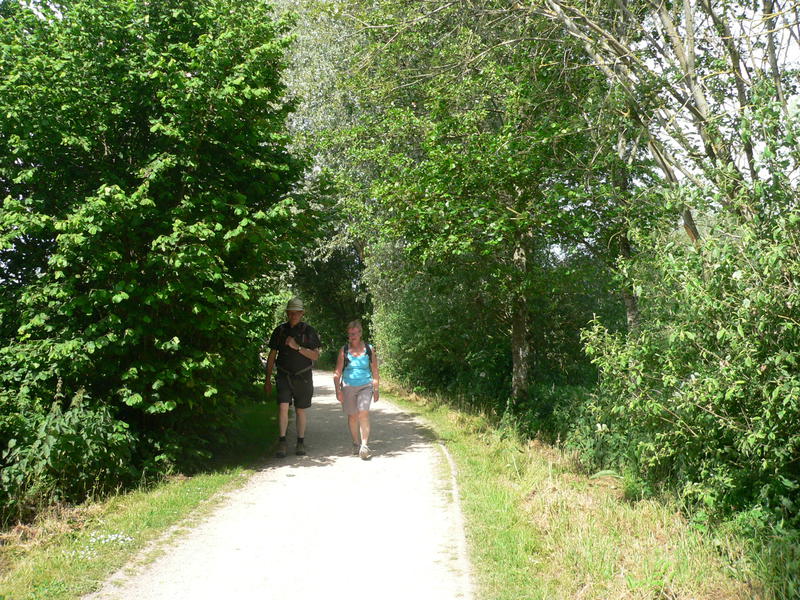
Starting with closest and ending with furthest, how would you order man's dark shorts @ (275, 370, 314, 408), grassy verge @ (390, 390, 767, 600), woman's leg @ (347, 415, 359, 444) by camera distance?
grassy verge @ (390, 390, 767, 600), man's dark shorts @ (275, 370, 314, 408), woman's leg @ (347, 415, 359, 444)

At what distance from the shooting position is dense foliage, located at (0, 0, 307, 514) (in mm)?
7809

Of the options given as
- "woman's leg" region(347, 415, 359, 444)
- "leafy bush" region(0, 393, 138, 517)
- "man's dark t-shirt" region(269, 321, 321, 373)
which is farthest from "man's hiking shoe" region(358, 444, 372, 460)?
"leafy bush" region(0, 393, 138, 517)

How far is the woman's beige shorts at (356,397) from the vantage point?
9.62m

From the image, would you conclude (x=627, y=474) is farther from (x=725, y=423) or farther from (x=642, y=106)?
(x=642, y=106)

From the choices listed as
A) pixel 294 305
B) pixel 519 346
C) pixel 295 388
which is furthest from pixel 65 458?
pixel 519 346

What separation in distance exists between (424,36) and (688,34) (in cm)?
686

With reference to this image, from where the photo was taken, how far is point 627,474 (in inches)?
339

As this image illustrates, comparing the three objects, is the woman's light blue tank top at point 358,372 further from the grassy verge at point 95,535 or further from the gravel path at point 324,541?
the grassy verge at point 95,535

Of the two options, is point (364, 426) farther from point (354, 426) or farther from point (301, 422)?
point (301, 422)

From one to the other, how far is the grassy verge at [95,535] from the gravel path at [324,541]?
23 cm

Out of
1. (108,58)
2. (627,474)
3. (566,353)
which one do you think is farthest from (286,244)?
(566,353)

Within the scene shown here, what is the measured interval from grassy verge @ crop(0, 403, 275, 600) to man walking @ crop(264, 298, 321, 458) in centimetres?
123

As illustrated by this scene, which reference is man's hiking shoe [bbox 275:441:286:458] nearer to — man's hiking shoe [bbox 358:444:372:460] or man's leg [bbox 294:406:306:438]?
man's leg [bbox 294:406:306:438]

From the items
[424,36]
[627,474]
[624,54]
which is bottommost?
[627,474]
